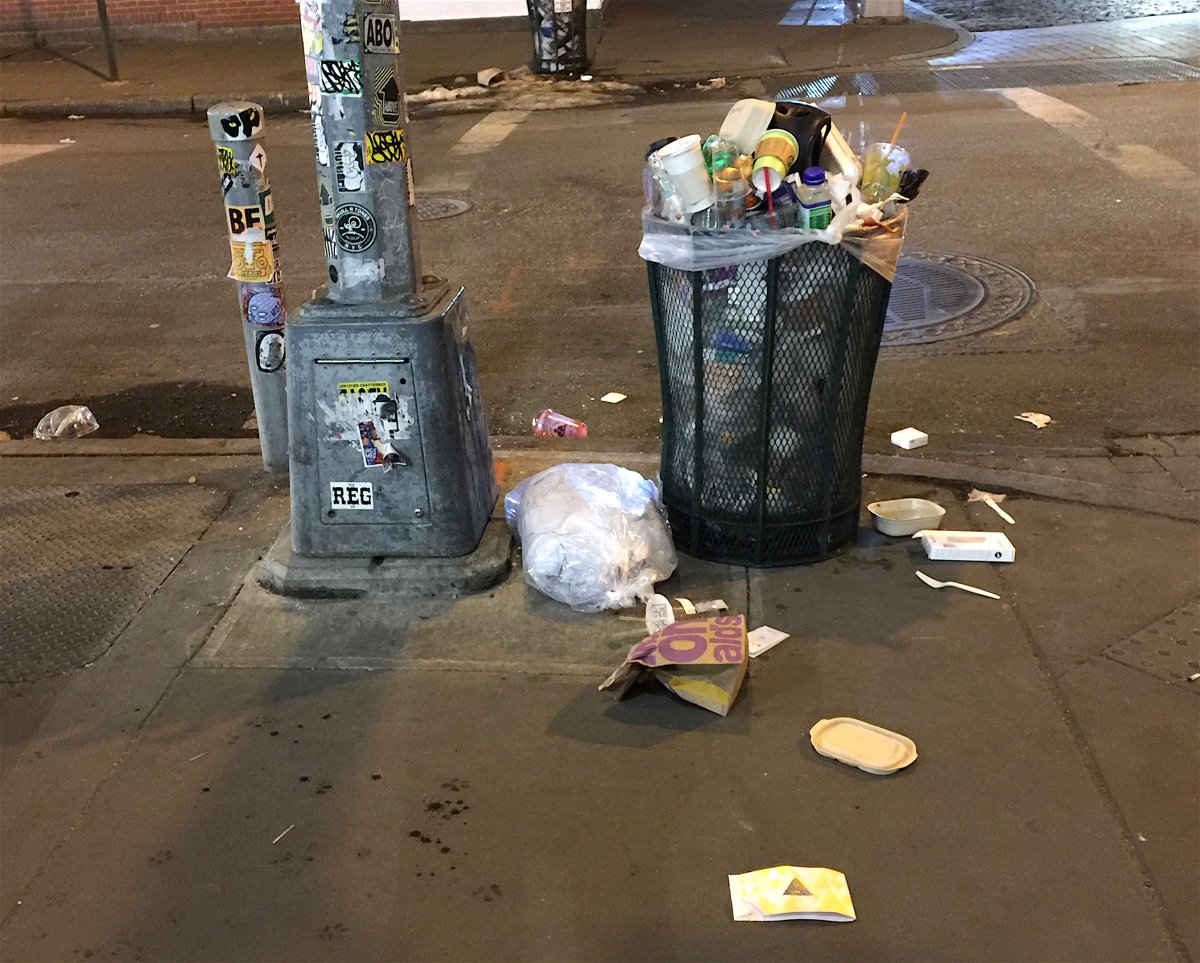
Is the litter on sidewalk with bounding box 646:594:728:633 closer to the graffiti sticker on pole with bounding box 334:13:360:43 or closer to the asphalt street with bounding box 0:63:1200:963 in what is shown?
the asphalt street with bounding box 0:63:1200:963

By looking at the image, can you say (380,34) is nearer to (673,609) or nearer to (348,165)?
(348,165)

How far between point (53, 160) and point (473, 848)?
10.3m

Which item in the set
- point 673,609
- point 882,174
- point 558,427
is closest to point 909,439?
point 558,427

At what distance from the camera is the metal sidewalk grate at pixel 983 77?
1159 centimetres

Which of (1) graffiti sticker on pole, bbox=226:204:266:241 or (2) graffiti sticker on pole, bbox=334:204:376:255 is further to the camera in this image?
(1) graffiti sticker on pole, bbox=226:204:266:241

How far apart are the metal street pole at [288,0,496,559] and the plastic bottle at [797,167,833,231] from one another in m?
1.07

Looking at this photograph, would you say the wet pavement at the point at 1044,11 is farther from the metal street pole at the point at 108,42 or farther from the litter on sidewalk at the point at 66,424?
the litter on sidewalk at the point at 66,424

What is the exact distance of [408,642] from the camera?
3381mm

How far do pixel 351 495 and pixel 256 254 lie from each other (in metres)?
1.14

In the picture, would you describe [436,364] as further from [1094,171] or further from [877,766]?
[1094,171]

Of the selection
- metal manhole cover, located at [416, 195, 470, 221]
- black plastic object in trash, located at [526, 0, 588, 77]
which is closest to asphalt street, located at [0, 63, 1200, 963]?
metal manhole cover, located at [416, 195, 470, 221]

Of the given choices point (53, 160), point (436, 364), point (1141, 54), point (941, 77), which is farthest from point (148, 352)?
point (1141, 54)

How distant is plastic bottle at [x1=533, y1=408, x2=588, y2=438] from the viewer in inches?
191

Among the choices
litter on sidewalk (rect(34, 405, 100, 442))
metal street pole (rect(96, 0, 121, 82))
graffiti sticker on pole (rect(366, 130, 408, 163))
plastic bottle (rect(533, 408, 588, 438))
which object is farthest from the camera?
metal street pole (rect(96, 0, 121, 82))
